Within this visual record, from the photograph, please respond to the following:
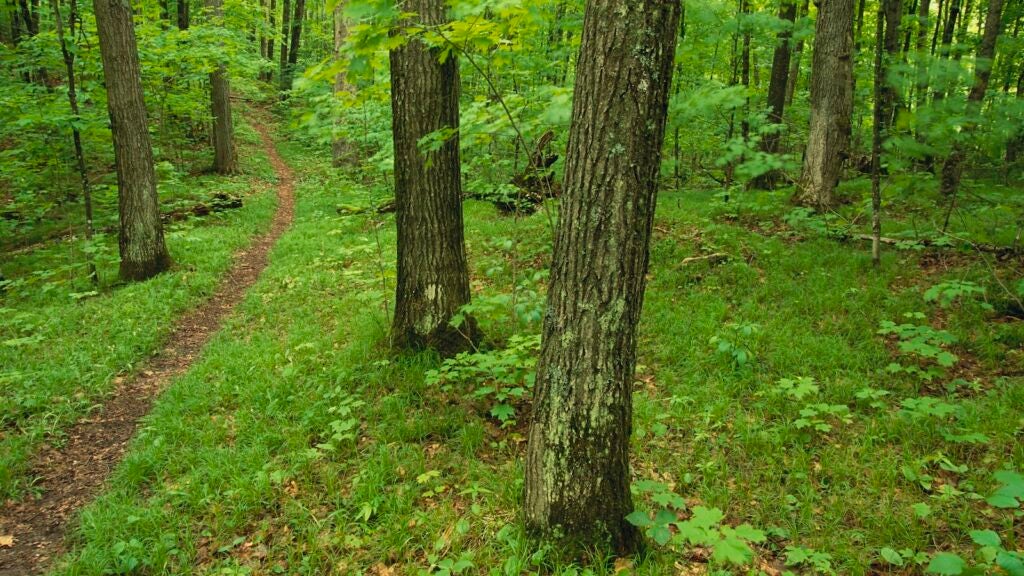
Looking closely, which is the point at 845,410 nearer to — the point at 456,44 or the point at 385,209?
the point at 456,44

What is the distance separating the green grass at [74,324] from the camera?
525 cm

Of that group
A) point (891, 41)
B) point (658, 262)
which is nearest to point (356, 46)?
point (658, 262)

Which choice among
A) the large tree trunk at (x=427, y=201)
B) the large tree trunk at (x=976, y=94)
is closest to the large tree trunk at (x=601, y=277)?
the large tree trunk at (x=427, y=201)

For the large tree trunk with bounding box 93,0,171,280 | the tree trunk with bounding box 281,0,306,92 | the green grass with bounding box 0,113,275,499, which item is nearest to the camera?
the green grass with bounding box 0,113,275,499

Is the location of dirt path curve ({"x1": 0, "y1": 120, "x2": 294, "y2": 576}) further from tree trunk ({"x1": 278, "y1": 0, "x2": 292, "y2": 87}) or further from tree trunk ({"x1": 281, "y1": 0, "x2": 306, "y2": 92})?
tree trunk ({"x1": 278, "y1": 0, "x2": 292, "y2": 87})

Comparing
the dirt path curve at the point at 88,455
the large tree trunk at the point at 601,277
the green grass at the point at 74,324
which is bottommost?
the dirt path curve at the point at 88,455

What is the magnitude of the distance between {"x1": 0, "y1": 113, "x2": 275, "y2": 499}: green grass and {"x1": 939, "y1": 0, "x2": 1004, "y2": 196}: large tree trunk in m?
9.14

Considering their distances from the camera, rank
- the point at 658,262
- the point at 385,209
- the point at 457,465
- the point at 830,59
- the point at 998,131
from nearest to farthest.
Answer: the point at 457,465
the point at 998,131
the point at 658,262
the point at 830,59
the point at 385,209

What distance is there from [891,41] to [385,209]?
35.2ft

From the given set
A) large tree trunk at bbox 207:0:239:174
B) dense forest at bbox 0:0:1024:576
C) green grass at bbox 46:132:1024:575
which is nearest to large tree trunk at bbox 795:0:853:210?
dense forest at bbox 0:0:1024:576

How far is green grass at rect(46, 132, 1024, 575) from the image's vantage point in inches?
135

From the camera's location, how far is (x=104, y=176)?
16297 millimetres

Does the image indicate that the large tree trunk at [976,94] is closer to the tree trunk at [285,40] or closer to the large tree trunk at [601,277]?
the large tree trunk at [601,277]

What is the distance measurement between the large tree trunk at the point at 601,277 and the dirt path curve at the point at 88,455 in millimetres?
3660
